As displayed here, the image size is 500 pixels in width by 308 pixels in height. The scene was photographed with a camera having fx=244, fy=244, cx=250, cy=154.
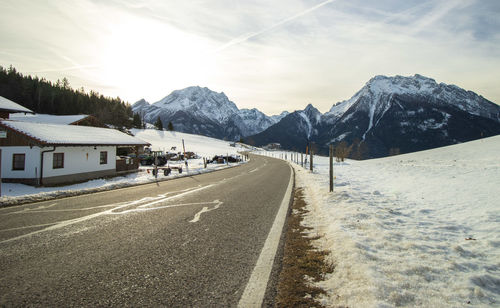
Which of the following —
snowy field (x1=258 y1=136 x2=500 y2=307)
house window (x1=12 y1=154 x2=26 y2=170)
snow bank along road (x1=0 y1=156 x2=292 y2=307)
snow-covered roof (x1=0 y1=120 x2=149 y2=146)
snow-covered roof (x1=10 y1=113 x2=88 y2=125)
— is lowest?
snow bank along road (x1=0 y1=156 x2=292 y2=307)

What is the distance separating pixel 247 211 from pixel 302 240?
9.00 ft

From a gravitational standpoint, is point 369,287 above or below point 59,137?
below

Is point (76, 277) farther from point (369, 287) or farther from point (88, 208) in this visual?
point (88, 208)

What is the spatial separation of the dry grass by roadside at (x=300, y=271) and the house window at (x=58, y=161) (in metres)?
21.0

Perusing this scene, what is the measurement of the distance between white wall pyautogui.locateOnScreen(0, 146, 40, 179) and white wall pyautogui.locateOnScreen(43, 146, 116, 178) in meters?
0.53

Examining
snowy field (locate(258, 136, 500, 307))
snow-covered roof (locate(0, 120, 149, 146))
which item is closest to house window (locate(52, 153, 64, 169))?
snow-covered roof (locate(0, 120, 149, 146))

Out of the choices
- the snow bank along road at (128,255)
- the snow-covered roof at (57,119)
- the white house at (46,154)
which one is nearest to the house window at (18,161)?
the white house at (46,154)

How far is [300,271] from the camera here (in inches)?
147

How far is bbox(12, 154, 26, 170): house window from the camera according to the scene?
18406mm

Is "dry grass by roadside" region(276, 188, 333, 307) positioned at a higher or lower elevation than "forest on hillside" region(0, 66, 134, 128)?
lower

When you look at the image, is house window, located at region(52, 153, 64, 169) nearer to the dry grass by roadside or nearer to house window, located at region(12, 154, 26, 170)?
house window, located at region(12, 154, 26, 170)

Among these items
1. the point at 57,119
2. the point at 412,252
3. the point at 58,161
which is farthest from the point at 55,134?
the point at 57,119

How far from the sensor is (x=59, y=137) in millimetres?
19828

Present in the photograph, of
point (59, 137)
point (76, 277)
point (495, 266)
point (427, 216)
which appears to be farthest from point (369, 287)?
point (59, 137)
